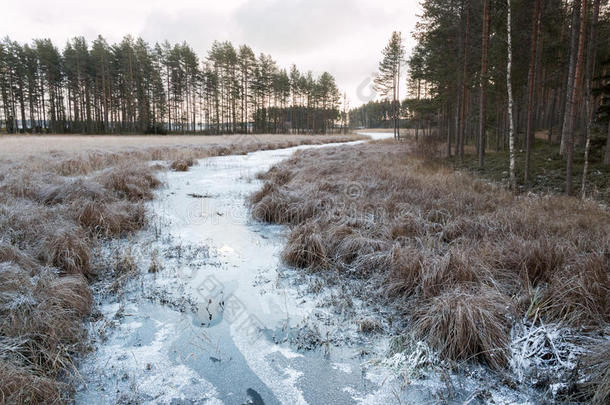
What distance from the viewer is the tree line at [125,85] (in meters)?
41.4

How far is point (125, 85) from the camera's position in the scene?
143ft

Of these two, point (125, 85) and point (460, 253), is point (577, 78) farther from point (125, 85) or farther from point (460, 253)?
point (125, 85)

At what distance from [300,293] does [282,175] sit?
767 centimetres

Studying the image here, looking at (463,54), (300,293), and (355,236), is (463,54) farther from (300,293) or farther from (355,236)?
(300,293)

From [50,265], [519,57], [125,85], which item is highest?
[125,85]

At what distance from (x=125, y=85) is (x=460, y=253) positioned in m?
50.5

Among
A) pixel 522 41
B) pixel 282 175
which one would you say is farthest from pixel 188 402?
pixel 522 41

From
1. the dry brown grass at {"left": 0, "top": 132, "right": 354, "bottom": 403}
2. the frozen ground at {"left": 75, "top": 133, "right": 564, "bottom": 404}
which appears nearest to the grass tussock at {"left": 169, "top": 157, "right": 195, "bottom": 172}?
the dry brown grass at {"left": 0, "top": 132, "right": 354, "bottom": 403}

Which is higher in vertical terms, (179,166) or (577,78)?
(577,78)

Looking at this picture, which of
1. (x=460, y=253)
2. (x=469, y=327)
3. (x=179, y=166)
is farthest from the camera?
(x=179, y=166)

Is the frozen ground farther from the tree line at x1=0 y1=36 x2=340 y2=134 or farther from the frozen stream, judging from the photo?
the tree line at x1=0 y1=36 x2=340 y2=134

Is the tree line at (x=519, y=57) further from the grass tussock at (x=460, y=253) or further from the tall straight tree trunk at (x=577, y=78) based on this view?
the grass tussock at (x=460, y=253)

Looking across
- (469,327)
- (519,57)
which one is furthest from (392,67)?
(469,327)

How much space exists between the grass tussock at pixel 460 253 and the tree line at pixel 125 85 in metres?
41.3
